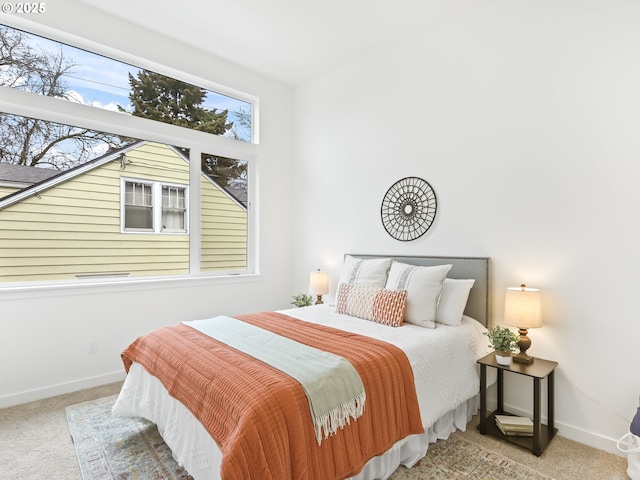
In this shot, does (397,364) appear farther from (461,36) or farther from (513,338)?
(461,36)

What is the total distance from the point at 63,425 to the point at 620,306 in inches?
149

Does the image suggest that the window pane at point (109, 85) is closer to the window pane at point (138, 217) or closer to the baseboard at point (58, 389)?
the window pane at point (138, 217)

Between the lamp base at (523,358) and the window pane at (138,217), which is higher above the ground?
the window pane at (138,217)

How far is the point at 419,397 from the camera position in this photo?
201 cm

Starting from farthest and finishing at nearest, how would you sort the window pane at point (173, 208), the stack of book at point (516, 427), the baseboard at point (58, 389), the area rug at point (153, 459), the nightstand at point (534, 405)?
the window pane at point (173, 208) → the baseboard at point (58, 389) → the stack of book at point (516, 427) → the nightstand at point (534, 405) → the area rug at point (153, 459)

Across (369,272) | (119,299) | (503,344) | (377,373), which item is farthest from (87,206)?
(503,344)

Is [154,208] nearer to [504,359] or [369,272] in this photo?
[369,272]

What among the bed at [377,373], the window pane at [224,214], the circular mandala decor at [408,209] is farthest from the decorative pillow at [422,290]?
the window pane at [224,214]

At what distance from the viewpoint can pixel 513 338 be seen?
7.67 feet

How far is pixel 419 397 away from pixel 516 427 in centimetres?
84

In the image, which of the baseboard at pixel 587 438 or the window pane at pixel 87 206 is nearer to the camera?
the baseboard at pixel 587 438

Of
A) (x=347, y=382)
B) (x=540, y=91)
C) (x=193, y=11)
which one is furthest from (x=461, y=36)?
(x=347, y=382)

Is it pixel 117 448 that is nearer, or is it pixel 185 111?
pixel 117 448

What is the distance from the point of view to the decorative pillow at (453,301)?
259 centimetres
